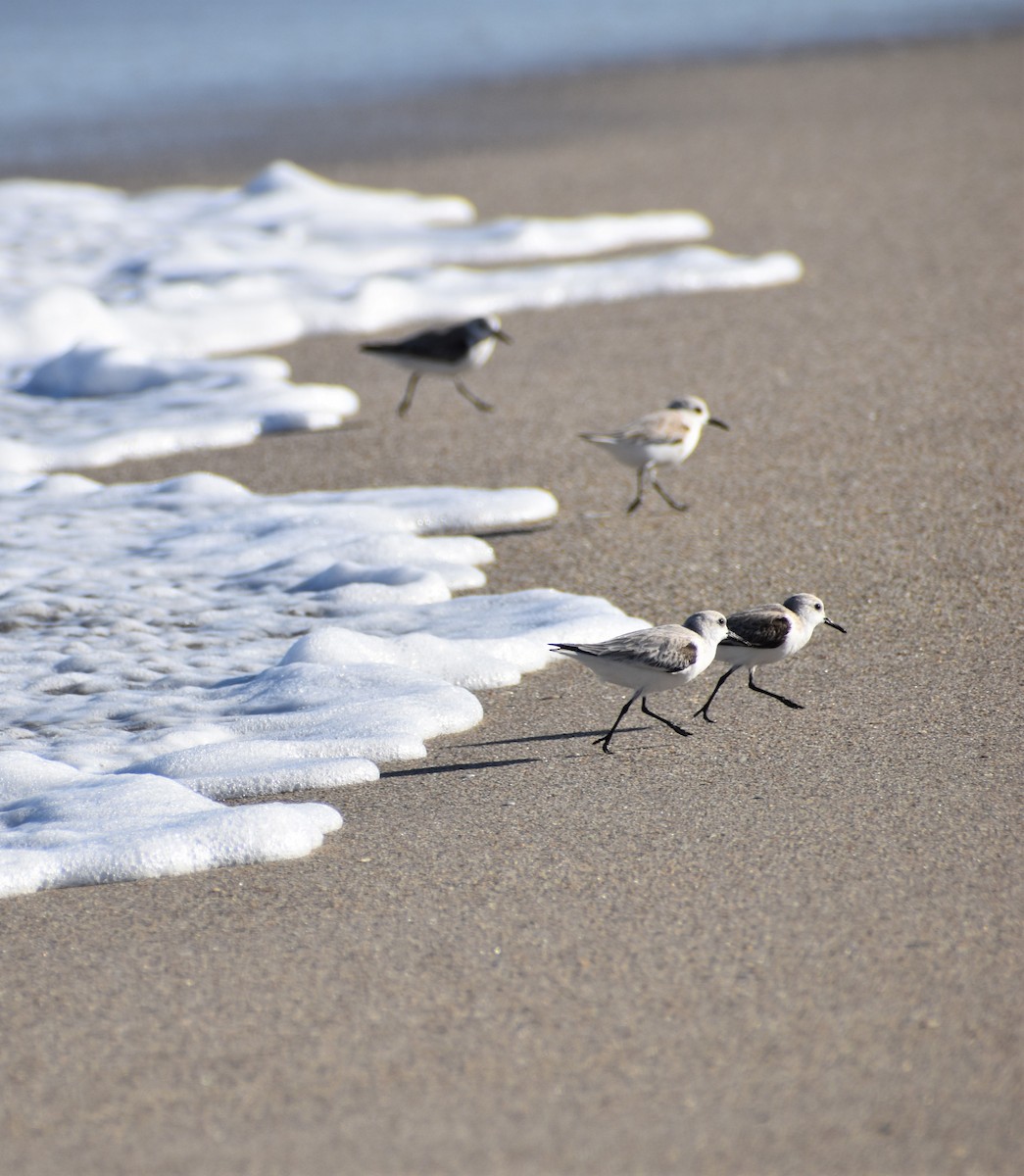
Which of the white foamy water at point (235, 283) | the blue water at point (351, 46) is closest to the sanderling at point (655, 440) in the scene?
the white foamy water at point (235, 283)

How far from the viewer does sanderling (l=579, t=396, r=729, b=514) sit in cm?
591

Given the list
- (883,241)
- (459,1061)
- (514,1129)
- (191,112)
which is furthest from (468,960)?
(191,112)

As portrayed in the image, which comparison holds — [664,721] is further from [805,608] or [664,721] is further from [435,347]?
[435,347]

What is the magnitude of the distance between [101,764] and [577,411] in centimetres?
386

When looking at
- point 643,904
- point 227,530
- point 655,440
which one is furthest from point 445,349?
point 643,904

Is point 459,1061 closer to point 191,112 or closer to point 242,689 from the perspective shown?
point 242,689

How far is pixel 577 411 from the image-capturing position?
7.59 m

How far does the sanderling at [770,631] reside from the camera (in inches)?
164

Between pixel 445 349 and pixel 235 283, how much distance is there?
3.82 m

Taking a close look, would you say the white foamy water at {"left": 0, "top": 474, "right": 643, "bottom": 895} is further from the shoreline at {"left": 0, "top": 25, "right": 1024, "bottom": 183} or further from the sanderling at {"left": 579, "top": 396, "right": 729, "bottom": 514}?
the shoreline at {"left": 0, "top": 25, "right": 1024, "bottom": 183}

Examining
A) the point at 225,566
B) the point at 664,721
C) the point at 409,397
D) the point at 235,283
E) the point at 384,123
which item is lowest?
the point at 225,566

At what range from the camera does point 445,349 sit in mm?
7352

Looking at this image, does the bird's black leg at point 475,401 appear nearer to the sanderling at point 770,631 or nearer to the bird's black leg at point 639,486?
the bird's black leg at point 639,486

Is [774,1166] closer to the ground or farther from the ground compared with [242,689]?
farther from the ground
